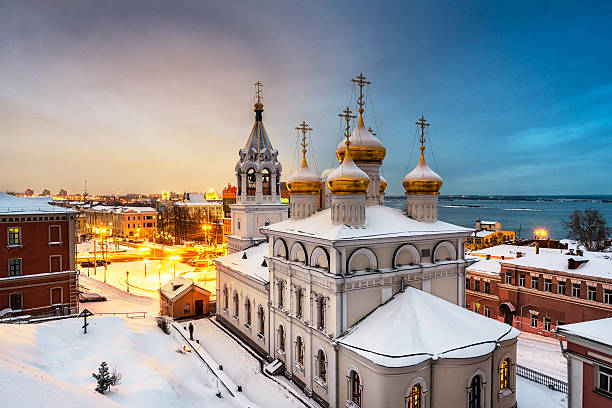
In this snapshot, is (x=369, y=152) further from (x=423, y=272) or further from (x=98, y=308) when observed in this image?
(x=98, y=308)

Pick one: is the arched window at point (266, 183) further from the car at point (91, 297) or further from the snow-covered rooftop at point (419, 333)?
the car at point (91, 297)

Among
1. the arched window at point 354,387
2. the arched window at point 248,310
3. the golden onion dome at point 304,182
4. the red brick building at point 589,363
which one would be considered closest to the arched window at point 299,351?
the arched window at point 354,387

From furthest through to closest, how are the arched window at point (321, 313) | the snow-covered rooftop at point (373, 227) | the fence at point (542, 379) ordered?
the fence at point (542, 379) → the arched window at point (321, 313) → the snow-covered rooftop at point (373, 227)

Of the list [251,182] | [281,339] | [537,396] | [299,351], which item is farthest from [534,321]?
[251,182]

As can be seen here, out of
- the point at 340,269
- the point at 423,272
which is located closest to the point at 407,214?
the point at 423,272

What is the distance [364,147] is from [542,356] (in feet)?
48.0

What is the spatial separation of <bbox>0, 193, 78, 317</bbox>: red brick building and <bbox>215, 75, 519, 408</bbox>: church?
1279 cm

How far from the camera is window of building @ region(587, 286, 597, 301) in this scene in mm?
21281

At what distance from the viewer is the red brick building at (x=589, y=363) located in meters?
9.99

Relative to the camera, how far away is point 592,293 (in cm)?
2141

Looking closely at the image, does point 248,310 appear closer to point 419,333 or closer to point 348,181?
point 348,181

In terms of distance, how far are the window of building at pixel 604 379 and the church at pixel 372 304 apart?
2912mm

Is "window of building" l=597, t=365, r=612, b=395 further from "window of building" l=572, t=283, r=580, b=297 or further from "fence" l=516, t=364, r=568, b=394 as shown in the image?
"window of building" l=572, t=283, r=580, b=297

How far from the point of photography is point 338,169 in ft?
50.3
